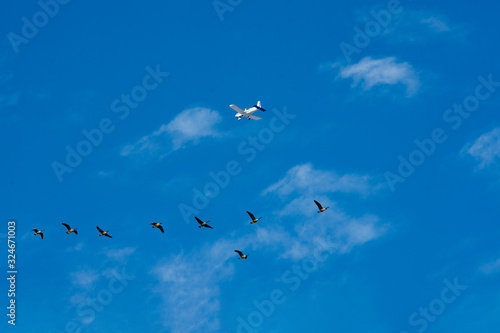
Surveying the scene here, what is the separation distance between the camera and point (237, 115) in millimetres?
188875

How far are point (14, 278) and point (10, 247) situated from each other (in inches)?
221

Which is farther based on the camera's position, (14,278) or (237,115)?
(237,115)

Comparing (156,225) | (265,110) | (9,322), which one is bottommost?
(9,322)

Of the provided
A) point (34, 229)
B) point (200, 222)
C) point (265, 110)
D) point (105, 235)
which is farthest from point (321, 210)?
point (265, 110)

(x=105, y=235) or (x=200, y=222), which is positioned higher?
(x=105, y=235)

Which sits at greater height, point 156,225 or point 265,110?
point 265,110

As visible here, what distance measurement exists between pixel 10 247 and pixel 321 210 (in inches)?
2183

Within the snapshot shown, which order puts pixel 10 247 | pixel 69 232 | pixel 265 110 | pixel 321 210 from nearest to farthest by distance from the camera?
pixel 321 210
pixel 10 247
pixel 69 232
pixel 265 110

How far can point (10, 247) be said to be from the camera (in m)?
120

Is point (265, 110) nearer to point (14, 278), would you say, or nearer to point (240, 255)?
point (240, 255)

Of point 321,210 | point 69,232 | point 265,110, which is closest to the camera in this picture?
point 321,210

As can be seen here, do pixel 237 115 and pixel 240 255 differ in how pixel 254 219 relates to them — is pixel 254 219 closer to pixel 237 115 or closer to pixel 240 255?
pixel 240 255

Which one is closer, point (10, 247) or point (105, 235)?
point (10, 247)

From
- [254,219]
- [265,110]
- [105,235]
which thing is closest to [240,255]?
[254,219]
